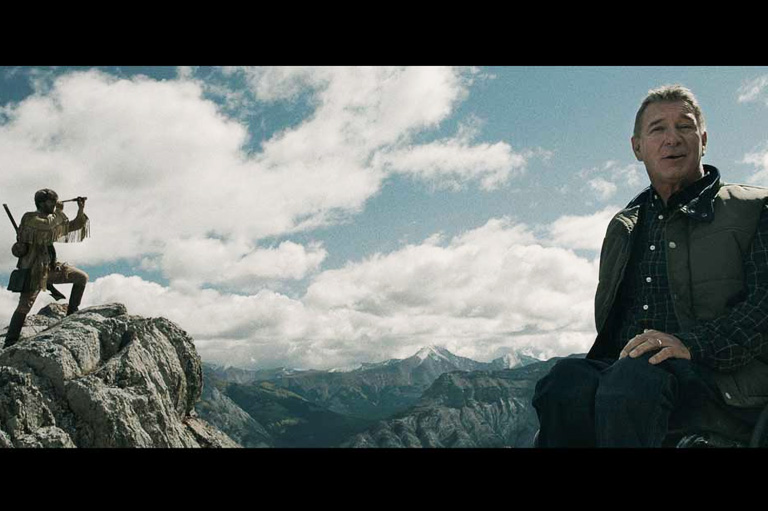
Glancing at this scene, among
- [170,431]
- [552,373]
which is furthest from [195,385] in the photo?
[552,373]

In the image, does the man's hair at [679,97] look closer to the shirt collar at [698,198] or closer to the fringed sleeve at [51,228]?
the shirt collar at [698,198]

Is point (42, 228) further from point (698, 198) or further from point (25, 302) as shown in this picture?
point (698, 198)

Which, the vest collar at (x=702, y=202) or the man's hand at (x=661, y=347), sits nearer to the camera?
the man's hand at (x=661, y=347)

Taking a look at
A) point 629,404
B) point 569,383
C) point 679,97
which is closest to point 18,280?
point 569,383

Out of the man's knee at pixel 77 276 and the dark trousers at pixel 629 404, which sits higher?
the man's knee at pixel 77 276

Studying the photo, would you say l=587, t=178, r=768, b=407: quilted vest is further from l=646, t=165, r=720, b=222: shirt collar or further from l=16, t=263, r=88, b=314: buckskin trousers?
l=16, t=263, r=88, b=314: buckskin trousers

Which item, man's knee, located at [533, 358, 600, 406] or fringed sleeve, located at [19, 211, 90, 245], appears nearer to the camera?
man's knee, located at [533, 358, 600, 406]

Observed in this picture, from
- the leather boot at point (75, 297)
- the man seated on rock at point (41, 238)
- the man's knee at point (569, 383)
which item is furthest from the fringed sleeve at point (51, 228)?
the man's knee at point (569, 383)

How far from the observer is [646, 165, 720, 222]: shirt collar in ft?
15.2

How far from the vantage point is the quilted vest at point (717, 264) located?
4238mm

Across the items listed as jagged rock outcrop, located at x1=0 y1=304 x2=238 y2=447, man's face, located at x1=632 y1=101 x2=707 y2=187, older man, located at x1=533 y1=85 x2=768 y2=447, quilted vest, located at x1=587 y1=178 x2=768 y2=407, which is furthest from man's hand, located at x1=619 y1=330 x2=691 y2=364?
jagged rock outcrop, located at x1=0 y1=304 x2=238 y2=447
